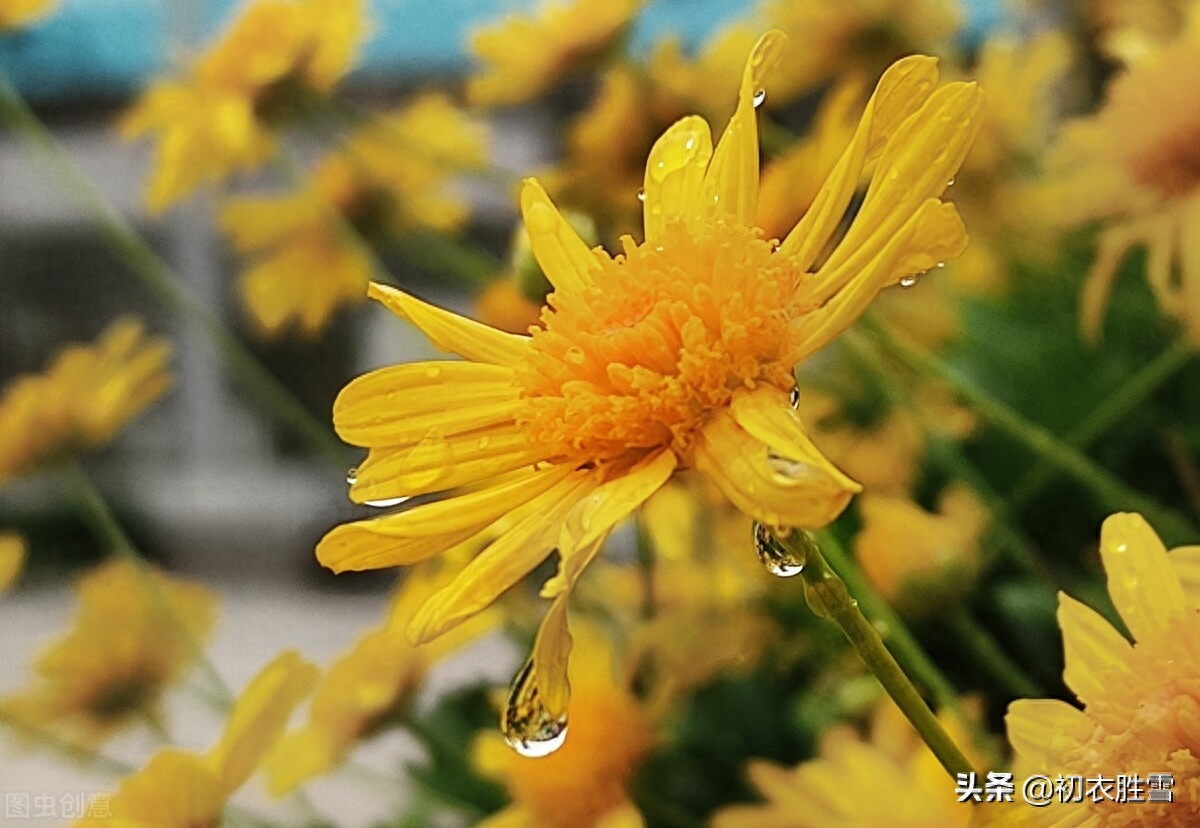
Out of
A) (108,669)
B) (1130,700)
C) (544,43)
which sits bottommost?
(1130,700)

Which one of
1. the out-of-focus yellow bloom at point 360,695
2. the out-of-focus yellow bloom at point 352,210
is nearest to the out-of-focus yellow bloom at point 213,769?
the out-of-focus yellow bloom at point 360,695

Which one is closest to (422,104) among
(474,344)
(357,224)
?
(357,224)

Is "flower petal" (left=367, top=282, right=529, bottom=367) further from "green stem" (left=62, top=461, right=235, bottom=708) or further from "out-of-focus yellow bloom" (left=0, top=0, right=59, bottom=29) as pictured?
"out-of-focus yellow bloom" (left=0, top=0, right=59, bottom=29)

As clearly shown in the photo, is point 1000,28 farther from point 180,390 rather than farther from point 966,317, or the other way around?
point 180,390

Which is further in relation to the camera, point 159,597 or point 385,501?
point 159,597

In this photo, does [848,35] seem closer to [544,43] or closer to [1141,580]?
[544,43]

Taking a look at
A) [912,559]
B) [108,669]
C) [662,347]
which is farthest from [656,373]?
[108,669]
